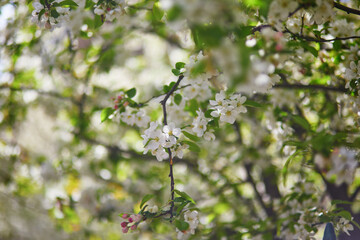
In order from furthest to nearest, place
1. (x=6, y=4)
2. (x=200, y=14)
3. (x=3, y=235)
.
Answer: (x=3, y=235) < (x=6, y=4) < (x=200, y=14)

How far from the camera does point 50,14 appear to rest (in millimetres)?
1017

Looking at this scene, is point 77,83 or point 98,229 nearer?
point 77,83

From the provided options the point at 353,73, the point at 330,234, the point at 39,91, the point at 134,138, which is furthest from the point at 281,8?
the point at 39,91

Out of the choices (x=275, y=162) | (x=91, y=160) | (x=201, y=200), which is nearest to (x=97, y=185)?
(x=91, y=160)

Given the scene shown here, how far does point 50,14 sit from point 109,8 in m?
0.20

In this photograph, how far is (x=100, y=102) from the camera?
2.19 meters

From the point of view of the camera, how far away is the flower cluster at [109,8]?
0.99 meters

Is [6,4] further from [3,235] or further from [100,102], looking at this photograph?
[3,235]

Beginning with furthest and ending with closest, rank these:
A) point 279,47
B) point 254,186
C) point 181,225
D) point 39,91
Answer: point 39,91
point 254,186
point 181,225
point 279,47

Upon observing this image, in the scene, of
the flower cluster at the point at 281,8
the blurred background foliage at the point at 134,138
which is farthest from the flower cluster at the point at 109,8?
the flower cluster at the point at 281,8

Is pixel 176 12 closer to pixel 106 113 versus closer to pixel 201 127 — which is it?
pixel 201 127

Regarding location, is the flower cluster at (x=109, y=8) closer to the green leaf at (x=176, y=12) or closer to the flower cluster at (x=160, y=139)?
the flower cluster at (x=160, y=139)

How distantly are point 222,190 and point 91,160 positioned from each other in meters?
1.13

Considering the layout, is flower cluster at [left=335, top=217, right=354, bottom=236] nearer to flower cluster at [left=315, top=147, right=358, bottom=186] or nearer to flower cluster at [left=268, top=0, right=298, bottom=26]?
flower cluster at [left=315, top=147, right=358, bottom=186]
